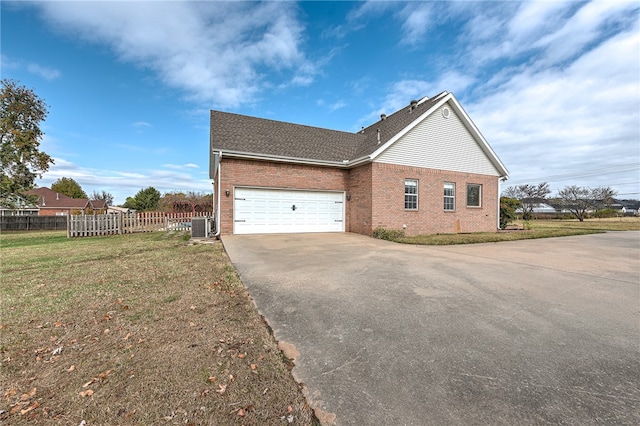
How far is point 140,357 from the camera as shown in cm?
236

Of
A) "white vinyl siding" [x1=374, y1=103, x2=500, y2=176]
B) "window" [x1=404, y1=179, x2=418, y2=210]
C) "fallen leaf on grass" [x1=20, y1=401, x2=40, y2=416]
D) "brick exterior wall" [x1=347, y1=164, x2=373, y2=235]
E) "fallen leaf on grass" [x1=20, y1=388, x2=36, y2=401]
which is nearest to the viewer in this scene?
"fallen leaf on grass" [x1=20, y1=401, x2=40, y2=416]

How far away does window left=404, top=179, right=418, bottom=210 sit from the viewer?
12516 millimetres

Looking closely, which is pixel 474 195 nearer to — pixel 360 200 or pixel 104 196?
pixel 360 200

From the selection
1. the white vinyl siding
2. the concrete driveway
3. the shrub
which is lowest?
the concrete driveway

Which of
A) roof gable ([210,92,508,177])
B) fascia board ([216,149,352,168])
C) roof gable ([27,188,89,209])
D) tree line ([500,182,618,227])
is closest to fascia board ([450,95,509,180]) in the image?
roof gable ([210,92,508,177])

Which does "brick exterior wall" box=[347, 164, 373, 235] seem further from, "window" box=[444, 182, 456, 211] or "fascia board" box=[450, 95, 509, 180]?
"fascia board" box=[450, 95, 509, 180]

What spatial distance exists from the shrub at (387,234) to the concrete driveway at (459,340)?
5.09 meters

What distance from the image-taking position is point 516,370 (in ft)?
7.12

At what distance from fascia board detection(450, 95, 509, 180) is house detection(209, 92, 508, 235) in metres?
0.05

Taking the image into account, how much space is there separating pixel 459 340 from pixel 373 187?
9.27 metres

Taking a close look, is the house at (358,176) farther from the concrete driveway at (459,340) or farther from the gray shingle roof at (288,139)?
the concrete driveway at (459,340)

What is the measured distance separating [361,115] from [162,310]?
2113cm

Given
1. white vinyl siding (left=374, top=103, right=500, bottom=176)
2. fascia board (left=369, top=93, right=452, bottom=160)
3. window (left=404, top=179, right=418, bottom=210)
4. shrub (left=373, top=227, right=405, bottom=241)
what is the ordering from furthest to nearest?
window (left=404, top=179, right=418, bottom=210) < white vinyl siding (left=374, top=103, right=500, bottom=176) < fascia board (left=369, top=93, right=452, bottom=160) < shrub (left=373, top=227, right=405, bottom=241)

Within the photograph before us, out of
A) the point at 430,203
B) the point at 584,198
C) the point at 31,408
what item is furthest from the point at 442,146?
the point at 584,198
